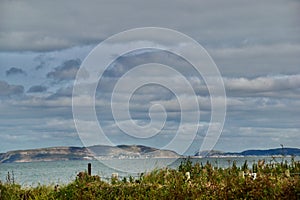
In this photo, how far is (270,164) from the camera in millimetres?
14234

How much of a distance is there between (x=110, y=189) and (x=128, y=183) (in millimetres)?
419

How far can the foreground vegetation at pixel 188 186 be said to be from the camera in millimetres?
10836

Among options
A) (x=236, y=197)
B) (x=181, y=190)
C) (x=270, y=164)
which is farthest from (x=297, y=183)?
(x=270, y=164)

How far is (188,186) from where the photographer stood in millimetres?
12023

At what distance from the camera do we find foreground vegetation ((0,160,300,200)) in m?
10.8

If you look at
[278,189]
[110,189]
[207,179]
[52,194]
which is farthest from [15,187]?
[278,189]

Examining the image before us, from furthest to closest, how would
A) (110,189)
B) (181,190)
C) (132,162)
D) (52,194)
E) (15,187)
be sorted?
(132,162) → (15,187) → (52,194) → (110,189) → (181,190)

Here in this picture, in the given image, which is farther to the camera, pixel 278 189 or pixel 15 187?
pixel 15 187

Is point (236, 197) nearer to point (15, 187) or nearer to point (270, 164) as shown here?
point (270, 164)

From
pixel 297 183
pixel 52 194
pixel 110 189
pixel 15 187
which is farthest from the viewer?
pixel 15 187

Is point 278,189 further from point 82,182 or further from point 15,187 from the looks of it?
point 15,187

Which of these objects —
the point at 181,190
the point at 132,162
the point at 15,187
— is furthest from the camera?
the point at 132,162

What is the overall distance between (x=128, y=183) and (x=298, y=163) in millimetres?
3942

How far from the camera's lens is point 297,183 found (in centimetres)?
1049
